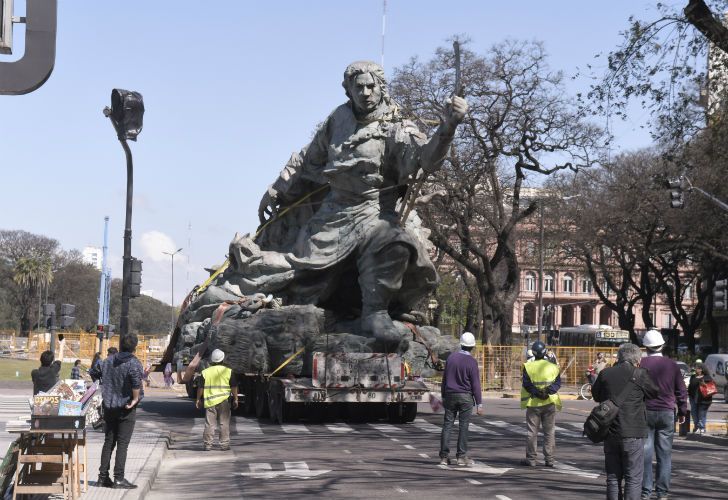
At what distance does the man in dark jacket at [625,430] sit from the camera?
10266 mm

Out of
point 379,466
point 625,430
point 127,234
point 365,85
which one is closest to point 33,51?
point 625,430

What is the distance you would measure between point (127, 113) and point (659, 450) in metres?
9.91

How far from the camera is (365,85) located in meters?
22.2

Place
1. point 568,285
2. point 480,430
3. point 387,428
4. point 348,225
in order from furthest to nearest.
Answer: point 568,285, point 348,225, point 480,430, point 387,428

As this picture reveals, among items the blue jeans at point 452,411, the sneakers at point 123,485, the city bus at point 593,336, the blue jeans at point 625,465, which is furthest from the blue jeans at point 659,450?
the city bus at point 593,336

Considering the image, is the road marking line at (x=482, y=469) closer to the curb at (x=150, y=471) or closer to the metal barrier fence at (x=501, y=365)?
the curb at (x=150, y=471)

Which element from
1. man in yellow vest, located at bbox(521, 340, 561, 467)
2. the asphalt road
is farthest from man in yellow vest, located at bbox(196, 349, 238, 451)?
man in yellow vest, located at bbox(521, 340, 561, 467)

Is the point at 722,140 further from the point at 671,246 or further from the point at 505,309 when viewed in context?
the point at 671,246

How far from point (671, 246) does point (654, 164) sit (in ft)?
11.9

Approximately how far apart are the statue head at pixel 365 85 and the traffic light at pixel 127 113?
15.6 feet

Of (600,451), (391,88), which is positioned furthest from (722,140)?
(391,88)

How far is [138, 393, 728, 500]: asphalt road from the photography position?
1251 centimetres

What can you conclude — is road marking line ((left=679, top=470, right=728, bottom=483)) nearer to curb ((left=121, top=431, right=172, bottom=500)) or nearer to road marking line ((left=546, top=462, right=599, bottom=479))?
road marking line ((left=546, top=462, right=599, bottom=479))

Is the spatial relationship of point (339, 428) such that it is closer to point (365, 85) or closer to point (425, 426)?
point (425, 426)
